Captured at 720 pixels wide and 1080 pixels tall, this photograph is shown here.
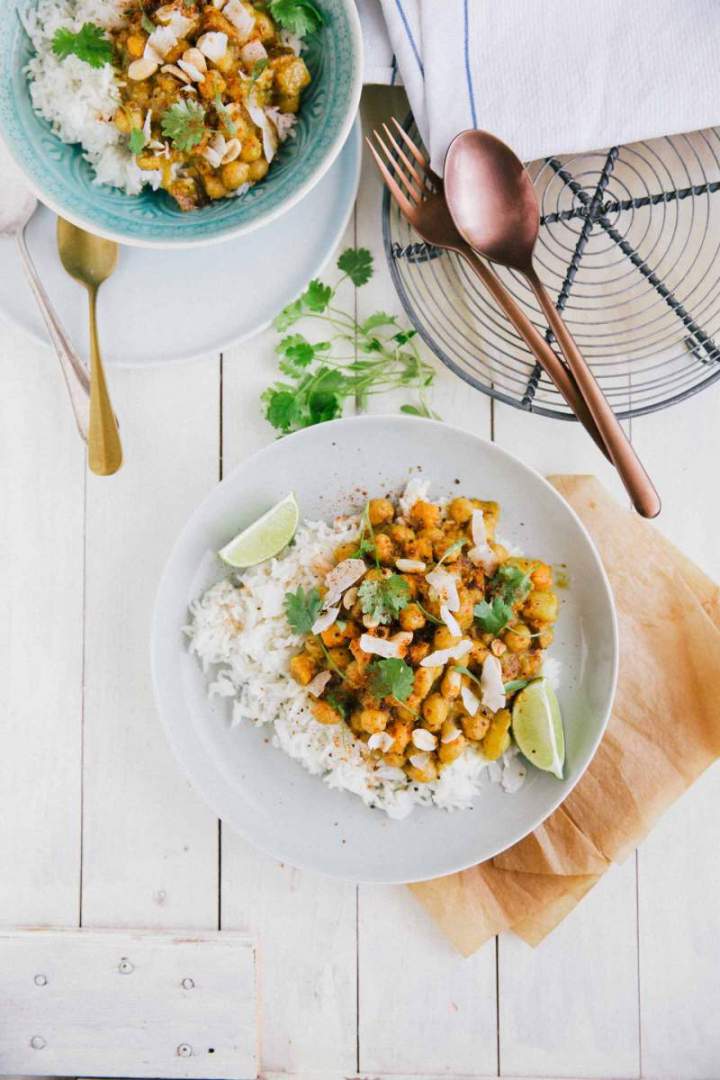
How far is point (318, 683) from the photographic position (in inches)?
64.0

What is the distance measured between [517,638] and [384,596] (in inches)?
9.5

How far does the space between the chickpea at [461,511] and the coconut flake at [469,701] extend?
284 millimetres

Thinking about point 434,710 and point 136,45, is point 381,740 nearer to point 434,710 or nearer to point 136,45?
point 434,710

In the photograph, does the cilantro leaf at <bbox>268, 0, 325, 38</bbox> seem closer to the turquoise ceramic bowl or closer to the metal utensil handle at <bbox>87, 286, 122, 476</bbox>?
the turquoise ceramic bowl

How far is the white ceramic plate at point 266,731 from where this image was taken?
5.52ft

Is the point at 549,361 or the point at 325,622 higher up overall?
the point at 549,361

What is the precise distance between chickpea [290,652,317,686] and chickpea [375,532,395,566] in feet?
0.68

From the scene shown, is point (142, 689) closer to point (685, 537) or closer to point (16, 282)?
point (16, 282)

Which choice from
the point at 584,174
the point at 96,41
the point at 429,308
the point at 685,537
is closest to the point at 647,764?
the point at 685,537

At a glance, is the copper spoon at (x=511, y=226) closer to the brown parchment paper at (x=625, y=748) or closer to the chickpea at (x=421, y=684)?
the brown parchment paper at (x=625, y=748)

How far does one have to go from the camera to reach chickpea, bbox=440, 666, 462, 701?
158 centimetres

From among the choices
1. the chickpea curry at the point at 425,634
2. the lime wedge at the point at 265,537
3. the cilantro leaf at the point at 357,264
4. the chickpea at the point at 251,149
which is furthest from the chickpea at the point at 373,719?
the chickpea at the point at 251,149

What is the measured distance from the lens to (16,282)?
1644 millimetres

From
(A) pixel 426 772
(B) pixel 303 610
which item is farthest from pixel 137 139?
(A) pixel 426 772
